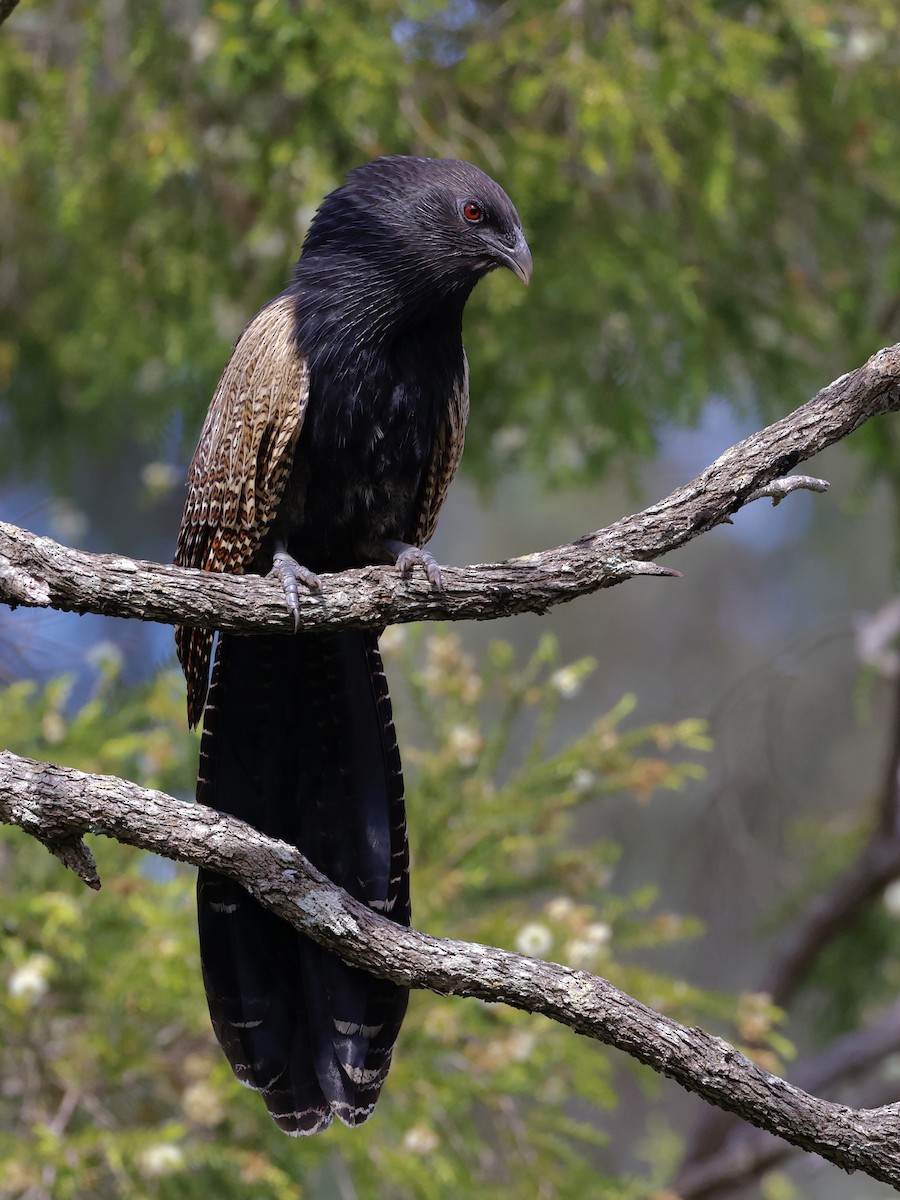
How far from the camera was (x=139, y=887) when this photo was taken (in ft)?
13.6

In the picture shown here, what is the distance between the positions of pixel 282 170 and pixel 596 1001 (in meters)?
3.15

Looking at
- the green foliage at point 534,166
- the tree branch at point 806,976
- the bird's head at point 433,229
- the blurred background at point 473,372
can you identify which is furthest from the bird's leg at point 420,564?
the tree branch at point 806,976

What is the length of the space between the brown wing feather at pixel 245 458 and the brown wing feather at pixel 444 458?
1.24 ft

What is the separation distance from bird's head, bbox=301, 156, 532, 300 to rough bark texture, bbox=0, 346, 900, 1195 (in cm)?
92

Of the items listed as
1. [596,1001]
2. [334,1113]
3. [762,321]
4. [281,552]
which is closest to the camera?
[596,1001]

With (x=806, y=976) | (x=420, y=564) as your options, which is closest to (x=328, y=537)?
(x=420, y=564)

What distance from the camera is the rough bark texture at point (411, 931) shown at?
213 centimetres

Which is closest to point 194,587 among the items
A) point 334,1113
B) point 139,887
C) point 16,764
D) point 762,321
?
point 16,764

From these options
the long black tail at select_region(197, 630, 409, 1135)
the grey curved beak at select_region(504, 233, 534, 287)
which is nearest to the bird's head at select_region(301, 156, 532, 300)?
the grey curved beak at select_region(504, 233, 534, 287)

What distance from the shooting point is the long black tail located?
2703mm

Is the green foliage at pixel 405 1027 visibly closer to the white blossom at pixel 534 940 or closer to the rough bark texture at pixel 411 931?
the white blossom at pixel 534 940

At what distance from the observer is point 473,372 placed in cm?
506

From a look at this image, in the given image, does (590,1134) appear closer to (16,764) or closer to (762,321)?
(16,764)

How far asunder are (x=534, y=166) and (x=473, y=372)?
0.89 m
